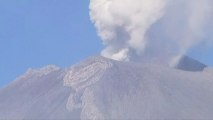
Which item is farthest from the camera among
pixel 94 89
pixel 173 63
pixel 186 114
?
pixel 173 63

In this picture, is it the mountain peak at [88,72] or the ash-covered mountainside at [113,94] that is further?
the mountain peak at [88,72]

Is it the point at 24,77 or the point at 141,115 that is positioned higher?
the point at 24,77

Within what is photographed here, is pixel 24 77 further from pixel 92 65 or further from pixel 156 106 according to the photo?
pixel 156 106

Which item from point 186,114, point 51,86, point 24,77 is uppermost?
point 24,77

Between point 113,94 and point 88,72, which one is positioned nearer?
point 113,94

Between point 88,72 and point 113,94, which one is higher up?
point 88,72

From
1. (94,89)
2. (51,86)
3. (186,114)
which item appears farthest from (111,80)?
(186,114)

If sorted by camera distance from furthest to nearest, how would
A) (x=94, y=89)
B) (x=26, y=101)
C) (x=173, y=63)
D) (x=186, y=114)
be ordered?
(x=173, y=63) → (x=26, y=101) → (x=94, y=89) → (x=186, y=114)

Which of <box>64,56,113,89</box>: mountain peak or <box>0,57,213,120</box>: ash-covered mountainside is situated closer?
<box>0,57,213,120</box>: ash-covered mountainside
